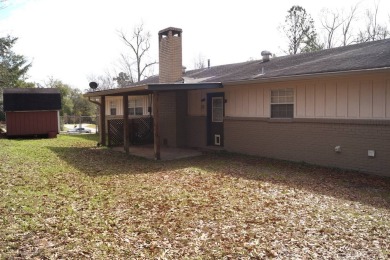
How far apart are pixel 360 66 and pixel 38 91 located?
16407 mm

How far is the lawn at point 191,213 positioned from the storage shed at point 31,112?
30.3ft

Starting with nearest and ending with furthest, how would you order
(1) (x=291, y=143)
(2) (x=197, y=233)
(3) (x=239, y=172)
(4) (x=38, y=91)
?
(2) (x=197, y=233), (3) (x=239, y=172), (1) (x=291, y=143), (4) (x=38, y=91)

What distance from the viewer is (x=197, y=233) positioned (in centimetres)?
431

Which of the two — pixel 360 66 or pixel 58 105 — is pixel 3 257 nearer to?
pixel 360 66

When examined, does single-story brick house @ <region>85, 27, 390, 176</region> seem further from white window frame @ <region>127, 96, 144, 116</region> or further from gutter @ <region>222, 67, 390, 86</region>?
white window frame @ <region>127, 96, 144, 116</region>

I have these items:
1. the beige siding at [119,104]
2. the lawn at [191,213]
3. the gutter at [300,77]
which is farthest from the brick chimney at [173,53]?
the lawn at [191,213]

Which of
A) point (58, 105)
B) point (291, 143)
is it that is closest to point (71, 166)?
point (291, 143)

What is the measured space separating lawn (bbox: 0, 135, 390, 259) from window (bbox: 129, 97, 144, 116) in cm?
770

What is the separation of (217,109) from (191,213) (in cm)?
731

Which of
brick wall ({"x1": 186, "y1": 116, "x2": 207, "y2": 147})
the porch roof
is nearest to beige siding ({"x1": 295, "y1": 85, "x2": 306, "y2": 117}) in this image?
the porch roof

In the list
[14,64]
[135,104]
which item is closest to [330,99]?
[135,104]

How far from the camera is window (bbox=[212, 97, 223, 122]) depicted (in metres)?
11.9

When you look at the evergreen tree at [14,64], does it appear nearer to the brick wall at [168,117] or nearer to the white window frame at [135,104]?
the white window frame at [135,104]

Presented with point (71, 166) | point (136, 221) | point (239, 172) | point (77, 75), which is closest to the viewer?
point (136, 221)
